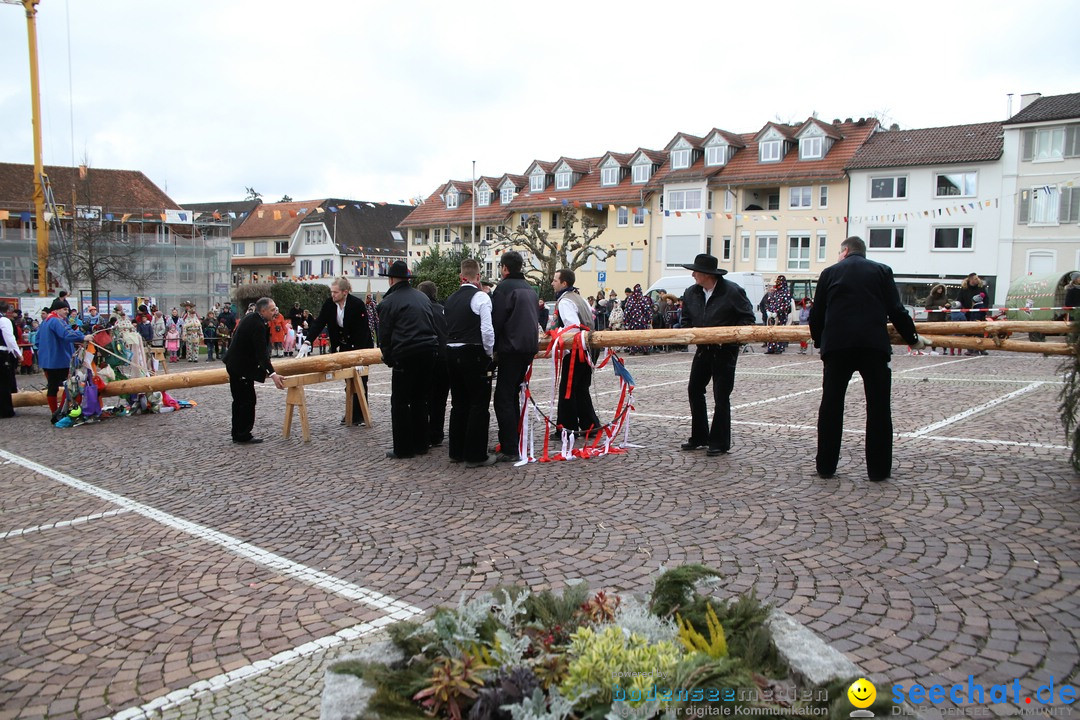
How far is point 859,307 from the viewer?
6.70 meters

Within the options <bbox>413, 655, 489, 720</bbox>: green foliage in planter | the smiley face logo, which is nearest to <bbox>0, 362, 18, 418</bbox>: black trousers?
<bbox>413, 655, 489, 720</bbox>: green foliage in planter

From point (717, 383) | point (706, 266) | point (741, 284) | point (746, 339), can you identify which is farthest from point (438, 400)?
point (741, 284)

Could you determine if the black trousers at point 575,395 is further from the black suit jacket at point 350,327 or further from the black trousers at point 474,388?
the black suit jacket at point 350,327

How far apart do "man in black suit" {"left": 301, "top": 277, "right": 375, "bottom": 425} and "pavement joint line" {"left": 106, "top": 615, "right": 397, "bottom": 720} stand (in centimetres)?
709

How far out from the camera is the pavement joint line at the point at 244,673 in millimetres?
3518

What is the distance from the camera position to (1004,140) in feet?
137

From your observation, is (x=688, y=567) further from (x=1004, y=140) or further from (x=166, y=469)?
(x=1004, y=140)

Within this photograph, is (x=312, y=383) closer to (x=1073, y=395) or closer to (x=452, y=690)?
(x=1073, y=395)

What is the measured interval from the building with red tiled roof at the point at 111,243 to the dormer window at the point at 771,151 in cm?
3267

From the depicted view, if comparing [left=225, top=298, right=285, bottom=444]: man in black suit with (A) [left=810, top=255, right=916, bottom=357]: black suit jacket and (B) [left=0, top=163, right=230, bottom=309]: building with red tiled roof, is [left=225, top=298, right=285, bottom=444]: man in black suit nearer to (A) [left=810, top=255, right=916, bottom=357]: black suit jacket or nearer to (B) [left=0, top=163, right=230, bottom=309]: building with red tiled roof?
(A) [left=810, top=255, right=916, bottom=357]: black suit jacket

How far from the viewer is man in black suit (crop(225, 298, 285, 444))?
33.1 feet

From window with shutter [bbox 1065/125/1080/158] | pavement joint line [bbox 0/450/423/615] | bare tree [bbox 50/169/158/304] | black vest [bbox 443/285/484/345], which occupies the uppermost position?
window with shutter [bbox 1065/125/1080/158]

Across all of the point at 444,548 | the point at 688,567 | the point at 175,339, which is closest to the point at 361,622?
the point at 444,548

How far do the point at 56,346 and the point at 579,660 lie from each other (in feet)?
43.0
